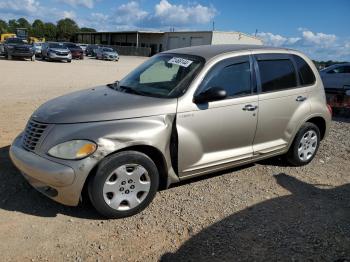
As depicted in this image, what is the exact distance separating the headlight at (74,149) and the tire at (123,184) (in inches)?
7.3

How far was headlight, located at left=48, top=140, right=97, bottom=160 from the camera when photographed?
3.90 meters

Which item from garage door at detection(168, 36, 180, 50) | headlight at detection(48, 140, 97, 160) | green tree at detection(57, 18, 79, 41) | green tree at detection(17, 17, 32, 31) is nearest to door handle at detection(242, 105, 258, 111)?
headlight at detection(48, 140, 97, 160)

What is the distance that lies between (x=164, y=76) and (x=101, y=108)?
1.17m

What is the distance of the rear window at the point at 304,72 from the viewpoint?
5.92 metres

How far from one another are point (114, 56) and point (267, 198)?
42461 mm

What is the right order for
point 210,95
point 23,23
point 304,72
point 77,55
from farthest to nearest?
1. point 23,23
2. point 77,55
3. point 304,72
4. point 210,95

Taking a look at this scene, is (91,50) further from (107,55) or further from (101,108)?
(101,108)

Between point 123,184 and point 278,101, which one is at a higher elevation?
point 278,101

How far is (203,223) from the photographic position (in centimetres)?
427

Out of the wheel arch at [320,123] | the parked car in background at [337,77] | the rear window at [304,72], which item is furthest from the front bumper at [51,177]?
the parked car in background at [337,77]

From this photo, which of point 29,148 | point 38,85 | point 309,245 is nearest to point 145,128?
point 29,148

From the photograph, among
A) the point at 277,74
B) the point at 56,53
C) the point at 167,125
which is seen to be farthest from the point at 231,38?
the point at 167,125

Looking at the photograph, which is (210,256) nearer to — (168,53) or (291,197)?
(291,197)

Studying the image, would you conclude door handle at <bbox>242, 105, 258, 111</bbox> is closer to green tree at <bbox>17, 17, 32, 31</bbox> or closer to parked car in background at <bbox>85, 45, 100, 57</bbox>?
parked car in background at <bbox>85, 45, 100, 57</bbox>
